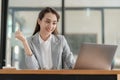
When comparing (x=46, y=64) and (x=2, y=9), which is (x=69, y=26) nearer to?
(x=2, y=9)

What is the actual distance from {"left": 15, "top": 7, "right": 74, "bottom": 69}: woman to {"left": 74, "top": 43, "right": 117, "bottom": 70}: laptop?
0.41m

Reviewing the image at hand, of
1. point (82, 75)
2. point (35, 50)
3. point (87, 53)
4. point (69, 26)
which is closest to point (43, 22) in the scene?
point (35, 50)

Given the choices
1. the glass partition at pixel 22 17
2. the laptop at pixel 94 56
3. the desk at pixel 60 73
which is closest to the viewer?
the desk at pixel 60 73

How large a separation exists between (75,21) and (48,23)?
5.89ft

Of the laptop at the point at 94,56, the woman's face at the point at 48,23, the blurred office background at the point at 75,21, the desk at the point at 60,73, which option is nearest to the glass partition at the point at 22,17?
the blurred office background at the point at 75,21

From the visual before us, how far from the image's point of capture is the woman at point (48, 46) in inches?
76.6

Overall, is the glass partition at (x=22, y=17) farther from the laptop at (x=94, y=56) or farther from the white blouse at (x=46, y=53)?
the laptop at (x=94, y=56)

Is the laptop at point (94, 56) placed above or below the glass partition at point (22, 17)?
below

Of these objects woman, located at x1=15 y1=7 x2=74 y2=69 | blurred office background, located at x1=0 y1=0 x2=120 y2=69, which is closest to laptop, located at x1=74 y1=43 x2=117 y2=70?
woman, located at x1=15 y1=7 x2=74 y2=69

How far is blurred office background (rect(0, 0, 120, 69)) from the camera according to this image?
3783mm

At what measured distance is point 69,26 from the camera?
150 inches

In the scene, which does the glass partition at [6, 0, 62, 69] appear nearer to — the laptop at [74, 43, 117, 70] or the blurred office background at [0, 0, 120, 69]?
the blurred office background at [0, 0, 120, 69]

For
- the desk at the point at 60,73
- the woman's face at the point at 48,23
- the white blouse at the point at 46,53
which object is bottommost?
the desk at the point at 60,73

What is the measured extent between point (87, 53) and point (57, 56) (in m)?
0.52
